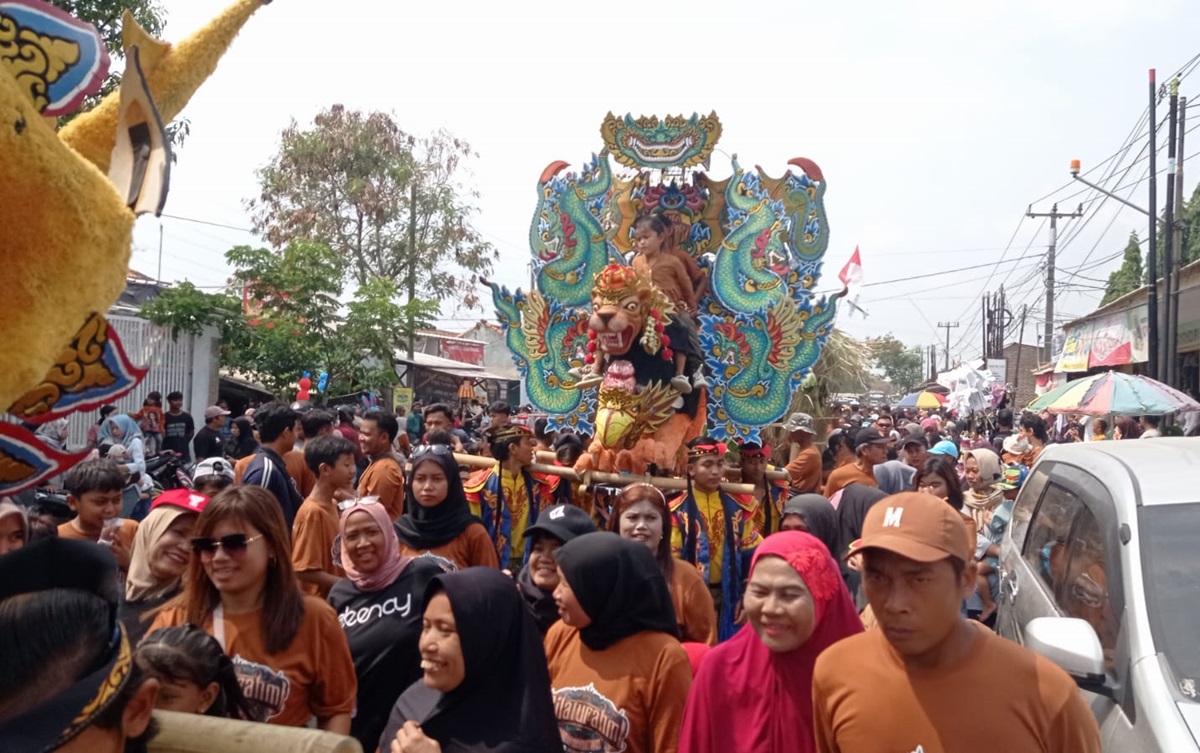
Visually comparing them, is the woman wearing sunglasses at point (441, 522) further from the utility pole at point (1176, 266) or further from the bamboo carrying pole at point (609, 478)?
the utility pole at point (1176, 266)

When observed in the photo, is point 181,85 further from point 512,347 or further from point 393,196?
point 393,196

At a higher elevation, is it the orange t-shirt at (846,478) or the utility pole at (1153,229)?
the utility pole at (1153,229)

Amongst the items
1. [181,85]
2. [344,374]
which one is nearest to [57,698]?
[181,85]

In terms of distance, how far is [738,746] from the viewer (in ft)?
9.80

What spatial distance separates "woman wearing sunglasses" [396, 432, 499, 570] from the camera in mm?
5242

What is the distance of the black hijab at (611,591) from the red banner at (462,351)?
36266 mm

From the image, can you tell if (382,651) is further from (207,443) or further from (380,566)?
(207,443)

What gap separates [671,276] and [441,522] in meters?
3.15

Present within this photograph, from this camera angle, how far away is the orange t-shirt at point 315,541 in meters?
5.12

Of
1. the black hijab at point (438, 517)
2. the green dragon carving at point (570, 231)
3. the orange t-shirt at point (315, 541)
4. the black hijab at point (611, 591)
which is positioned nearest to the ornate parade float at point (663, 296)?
the green dragon carving at point (570, 231)

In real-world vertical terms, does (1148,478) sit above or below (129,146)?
below

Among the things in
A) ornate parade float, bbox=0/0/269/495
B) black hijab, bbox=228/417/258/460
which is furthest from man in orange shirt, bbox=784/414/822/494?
black hijab, bbox=228/417/258/460

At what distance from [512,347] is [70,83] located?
20.2 feet

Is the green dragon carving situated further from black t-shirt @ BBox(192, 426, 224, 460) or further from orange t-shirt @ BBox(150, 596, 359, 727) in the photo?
black t-shirt @ BBox(192, 426, 224, 460)
